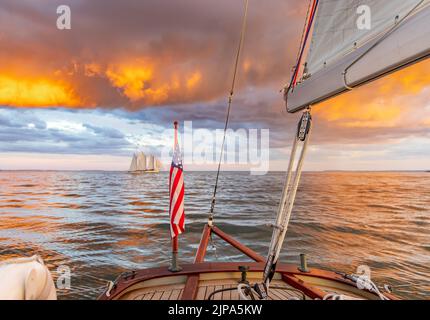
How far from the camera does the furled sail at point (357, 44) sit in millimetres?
1955

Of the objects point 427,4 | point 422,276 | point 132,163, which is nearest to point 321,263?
point 422,276

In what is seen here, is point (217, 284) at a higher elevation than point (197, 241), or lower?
higher

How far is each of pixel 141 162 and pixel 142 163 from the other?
791 mm

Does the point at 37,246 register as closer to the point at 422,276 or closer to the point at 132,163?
the point at 422,276

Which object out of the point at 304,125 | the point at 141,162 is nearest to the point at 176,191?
the point at 304,125

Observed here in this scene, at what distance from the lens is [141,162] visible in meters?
129

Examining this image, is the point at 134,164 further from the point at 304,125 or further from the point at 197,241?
the point at 304,125

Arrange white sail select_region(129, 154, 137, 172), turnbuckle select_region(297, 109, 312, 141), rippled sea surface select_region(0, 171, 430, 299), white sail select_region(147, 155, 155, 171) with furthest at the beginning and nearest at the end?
white sail select_region(147, 155, 155, 171)
white sail select_region(129, 154, 137, 172)
rippled sea surface select_region(0, 171, 430, 299)
turnbuckle select_region(297, 109, 312, 141)

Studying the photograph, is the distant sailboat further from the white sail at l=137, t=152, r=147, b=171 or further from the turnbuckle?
the turnbuckle

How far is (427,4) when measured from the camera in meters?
2.00

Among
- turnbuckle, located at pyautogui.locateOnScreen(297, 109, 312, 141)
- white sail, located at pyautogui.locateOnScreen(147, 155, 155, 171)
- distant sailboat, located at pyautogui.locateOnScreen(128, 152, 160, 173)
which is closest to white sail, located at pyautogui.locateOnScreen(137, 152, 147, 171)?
distant sailboat, located at pyautogui.locateOnScreen(128, 152, 160, 173)

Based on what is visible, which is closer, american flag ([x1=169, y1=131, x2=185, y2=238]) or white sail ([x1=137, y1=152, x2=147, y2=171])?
american flag ([x1=169, y1=131, x2=185, y2=238])

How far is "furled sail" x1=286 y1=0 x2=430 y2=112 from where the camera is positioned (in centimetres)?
196

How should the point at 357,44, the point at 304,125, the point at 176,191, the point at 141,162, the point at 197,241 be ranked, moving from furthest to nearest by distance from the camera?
the point at 141,162 < the point at 197,241 < the point at 176,191 < the point at 304,125 < the point at 357,44
